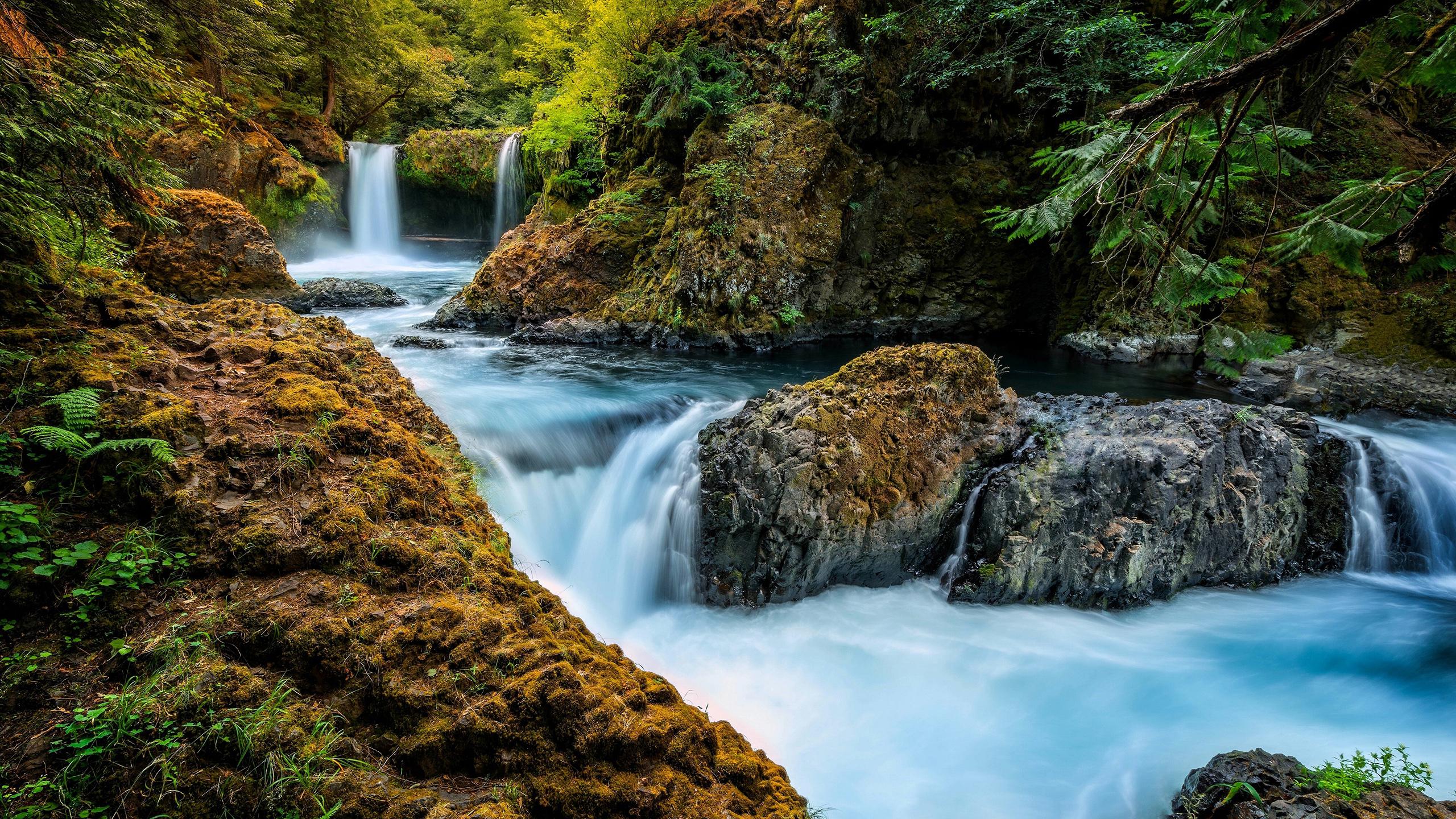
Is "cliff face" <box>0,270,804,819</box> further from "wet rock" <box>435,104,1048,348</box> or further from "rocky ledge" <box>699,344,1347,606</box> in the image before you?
"wet rock" <box>435,104,1048,348</box>

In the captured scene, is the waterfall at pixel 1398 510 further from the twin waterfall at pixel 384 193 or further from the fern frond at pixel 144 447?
the twin waterfall at pixel 384 193

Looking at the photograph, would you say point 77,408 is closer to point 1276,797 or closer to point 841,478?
point 841,478

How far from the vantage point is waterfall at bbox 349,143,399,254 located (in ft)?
62.9

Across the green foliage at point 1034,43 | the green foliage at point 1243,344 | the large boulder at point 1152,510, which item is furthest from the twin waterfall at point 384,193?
the green foliage at point 1243,344

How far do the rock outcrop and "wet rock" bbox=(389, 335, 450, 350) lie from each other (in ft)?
35.8

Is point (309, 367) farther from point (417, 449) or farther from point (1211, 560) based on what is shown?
point (1211, 560)

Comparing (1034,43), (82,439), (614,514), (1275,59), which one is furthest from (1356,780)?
(1034,43)

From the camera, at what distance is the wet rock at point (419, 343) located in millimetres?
10391

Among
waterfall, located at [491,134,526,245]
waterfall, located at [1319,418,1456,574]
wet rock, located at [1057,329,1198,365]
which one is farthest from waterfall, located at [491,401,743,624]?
waterfall, located at [491,134,526,245]

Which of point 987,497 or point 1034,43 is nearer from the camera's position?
point 987,497

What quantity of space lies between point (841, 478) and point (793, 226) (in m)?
7.86

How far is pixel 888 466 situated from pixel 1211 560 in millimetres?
3037

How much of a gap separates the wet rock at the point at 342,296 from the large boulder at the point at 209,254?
2.49 ft

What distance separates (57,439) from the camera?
2.20 meters
